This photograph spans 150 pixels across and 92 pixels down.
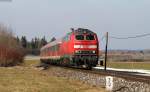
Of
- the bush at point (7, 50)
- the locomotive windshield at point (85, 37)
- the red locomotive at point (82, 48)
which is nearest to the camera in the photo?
the red locomotive at point (82, 48)

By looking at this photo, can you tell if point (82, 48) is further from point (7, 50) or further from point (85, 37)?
point (7, 50)

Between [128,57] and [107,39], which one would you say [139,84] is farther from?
[128,57]

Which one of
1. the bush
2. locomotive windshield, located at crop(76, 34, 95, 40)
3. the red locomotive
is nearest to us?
the red locomotive

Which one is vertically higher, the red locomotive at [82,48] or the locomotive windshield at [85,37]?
the locomotive windshield at [85,37]

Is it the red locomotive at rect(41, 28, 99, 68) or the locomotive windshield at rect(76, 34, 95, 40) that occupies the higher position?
the locomotive windshield at rect(76, 34, 95, 40)

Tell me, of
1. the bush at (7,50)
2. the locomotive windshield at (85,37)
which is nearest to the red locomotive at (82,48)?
the locomotive windshield at (85,37)

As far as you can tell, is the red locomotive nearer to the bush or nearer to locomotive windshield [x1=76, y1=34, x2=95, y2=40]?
locomotive windshield [x1=76, y1=34, x2=95, y2=40]

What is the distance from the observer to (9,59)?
73562mm

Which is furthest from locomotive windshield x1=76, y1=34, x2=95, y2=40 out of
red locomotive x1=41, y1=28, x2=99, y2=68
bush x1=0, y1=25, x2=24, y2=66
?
bush x1=0, y1=25, x2=24, y2=66

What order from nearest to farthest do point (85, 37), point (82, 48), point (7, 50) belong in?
1. point (82, 48)
2. point (85, 37)
3. point (7, 50)

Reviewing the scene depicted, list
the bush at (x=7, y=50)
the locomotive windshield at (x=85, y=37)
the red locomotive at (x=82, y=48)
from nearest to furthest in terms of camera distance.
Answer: the red locomotive at (x=82, y=48)
the locomotive windshield at (x=85, y=37)
the bush at (x=7, y=50)

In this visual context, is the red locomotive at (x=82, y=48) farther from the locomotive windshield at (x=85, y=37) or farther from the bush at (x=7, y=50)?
the bush at (x=7, y=50)

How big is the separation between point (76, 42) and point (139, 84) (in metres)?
18.9

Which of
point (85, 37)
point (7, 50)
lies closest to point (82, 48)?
point (85, 37)
